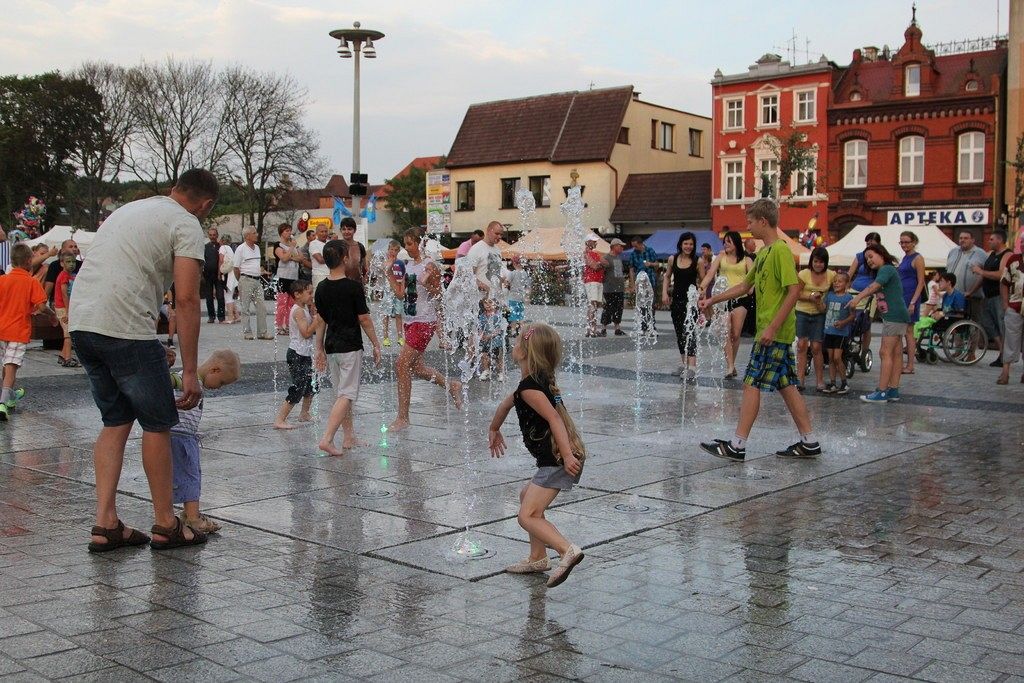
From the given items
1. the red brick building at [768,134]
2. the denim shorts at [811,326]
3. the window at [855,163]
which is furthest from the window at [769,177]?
the denim shorts at [811,326]

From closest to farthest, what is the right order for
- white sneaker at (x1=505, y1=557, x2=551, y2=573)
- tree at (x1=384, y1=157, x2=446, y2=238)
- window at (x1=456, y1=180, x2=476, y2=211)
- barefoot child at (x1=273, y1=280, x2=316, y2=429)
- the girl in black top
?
white sneaker at (x1=505, y1=557, x2=551, y2=573)
barefoot child at (x1=273, y1=280, x2=316, y2=429)
the girl in black top
window at (x1=456, y1=180, x2=476, y2=211)
tree at (x1=384, y1=157, x2=446, y2=238)

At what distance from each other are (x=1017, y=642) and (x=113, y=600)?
12.0ft

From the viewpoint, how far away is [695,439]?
8727 millimetres

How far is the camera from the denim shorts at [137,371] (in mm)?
5094

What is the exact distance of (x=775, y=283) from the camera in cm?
774

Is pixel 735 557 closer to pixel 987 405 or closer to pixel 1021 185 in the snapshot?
pixel 987 405

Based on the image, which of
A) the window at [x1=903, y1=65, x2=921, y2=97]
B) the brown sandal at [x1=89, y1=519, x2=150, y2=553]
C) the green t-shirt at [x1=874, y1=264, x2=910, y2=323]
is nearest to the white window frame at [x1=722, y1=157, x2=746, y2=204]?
the window at [x1=903, y1=65, x2=921, y2=97]

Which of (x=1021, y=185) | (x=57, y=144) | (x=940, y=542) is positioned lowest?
(x=940, y=542)

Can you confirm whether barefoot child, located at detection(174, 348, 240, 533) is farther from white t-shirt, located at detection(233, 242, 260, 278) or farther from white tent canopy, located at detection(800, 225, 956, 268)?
white tent canopy, located at detection(800, 225, 956, 268)

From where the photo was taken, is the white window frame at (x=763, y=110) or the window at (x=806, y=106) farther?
the white window frame at (x=763, y=110)

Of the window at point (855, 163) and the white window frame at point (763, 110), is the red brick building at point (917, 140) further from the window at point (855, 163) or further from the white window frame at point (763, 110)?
the white window frame at point (763, 110)

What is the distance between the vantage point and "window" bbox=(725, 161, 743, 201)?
48844 mm

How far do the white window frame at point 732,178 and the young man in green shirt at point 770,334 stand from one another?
42.1 meters

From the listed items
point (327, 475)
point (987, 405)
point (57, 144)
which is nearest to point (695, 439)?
point (327, 475)
